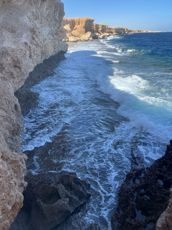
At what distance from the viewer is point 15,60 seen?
643 inches

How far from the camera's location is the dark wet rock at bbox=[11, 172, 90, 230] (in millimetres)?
8917

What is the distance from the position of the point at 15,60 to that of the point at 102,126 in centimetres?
494

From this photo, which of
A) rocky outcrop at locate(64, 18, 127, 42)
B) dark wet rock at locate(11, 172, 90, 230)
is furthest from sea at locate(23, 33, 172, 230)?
rocky outcrop at locate(64, 18, 127, 42)

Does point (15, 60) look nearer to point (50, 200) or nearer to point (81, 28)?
point (50, 200)

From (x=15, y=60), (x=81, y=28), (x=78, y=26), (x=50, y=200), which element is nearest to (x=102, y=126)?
(x=15, y=60)

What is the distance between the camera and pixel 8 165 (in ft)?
25.8

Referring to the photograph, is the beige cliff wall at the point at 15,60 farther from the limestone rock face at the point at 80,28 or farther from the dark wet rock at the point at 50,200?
the limestone rock face at the point at 80,28

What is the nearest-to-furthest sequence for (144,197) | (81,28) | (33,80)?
1. (144,197)
2. (33,80)
3. (81,28)

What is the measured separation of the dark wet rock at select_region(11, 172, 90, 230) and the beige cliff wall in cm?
111

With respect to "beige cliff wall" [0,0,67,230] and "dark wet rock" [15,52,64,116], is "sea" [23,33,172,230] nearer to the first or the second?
"dark wet rock" [15,52,64,116]

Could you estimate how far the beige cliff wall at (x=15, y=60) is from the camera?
748cm

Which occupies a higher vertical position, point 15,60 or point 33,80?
point 15,60

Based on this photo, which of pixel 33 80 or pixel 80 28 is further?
pixel 80 28

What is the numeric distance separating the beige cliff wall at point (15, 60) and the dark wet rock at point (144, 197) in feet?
8.73
